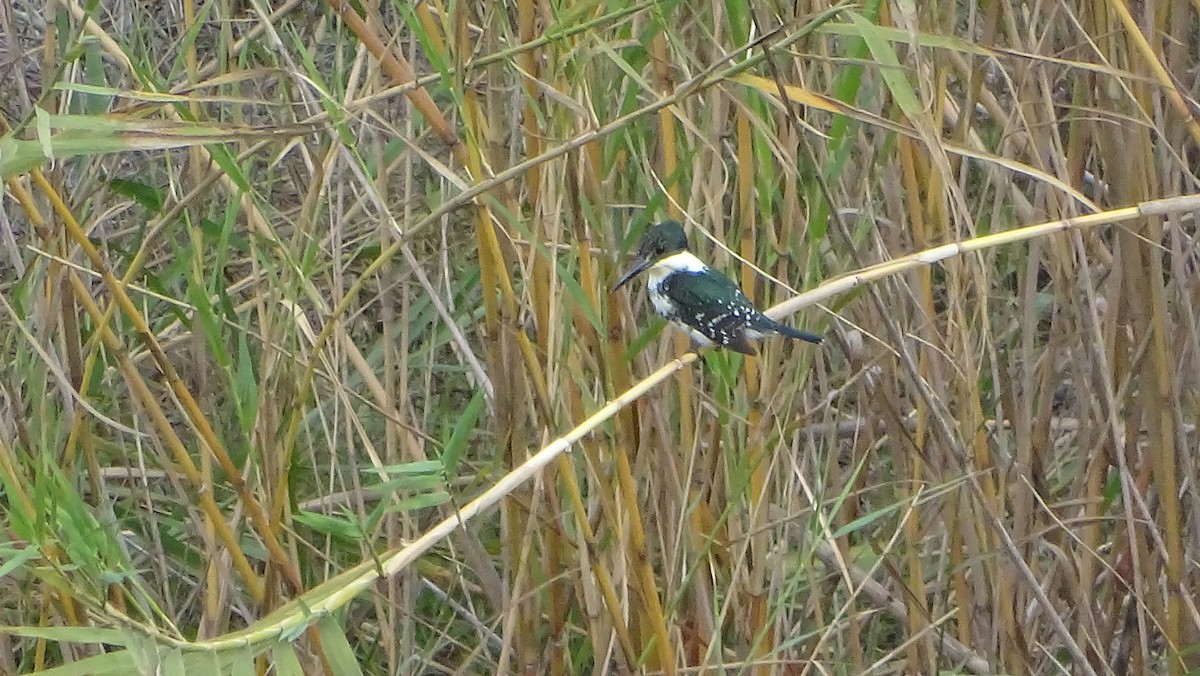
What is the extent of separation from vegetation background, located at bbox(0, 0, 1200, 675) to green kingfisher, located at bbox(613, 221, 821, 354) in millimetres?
34

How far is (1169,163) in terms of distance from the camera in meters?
1.45

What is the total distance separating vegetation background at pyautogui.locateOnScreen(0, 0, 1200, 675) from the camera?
3.90 ft

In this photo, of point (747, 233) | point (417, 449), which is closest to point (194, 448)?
point (417, 449)

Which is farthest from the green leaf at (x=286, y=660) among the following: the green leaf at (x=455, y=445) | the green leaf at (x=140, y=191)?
the green leaf at (x=140, y=191)

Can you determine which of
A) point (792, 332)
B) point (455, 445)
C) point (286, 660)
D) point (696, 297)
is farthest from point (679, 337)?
point (286, 660)

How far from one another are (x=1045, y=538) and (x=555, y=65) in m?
0.88

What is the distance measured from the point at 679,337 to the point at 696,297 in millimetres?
105

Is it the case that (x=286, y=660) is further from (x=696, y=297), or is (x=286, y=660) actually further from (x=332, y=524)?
(x=696, y=297)

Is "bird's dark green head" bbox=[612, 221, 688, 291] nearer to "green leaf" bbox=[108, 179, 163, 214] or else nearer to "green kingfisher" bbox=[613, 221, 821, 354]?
"green kingfisher" bbox=[613, 221, 821, 354]

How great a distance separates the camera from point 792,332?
Answer: 1.42 meters

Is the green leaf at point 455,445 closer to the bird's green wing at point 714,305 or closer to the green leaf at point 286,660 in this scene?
the green leaf at point 286,660

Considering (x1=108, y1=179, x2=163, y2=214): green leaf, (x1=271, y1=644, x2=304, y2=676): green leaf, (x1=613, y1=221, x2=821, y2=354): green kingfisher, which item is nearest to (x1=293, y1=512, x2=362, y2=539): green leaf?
(x1=271, y1=644, x2=304, y2=676): green leaf

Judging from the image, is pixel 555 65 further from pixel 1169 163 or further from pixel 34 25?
pixel 34 25

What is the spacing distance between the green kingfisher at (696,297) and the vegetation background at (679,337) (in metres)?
0.03
